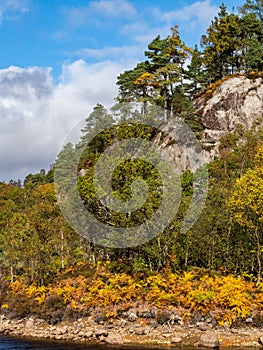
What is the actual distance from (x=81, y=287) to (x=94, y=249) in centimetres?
680

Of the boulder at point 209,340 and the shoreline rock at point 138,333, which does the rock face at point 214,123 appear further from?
the boulder at point 209,340

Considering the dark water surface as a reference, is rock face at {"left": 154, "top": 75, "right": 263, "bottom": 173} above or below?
above

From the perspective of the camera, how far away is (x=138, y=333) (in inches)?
984

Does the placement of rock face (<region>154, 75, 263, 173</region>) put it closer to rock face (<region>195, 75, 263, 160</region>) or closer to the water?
rock face (<region>195, 75, 263, 160</region>)

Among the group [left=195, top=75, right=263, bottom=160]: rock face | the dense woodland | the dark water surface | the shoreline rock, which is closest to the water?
the dark water surface

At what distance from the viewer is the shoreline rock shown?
2306 centimetres

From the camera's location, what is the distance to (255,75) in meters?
60.7

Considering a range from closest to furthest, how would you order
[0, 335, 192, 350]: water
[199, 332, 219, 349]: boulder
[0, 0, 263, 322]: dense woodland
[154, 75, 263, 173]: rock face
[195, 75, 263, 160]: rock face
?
[199, 332, 219, 349]: boulder
[0, 335, 192, 350]: water
[0, 0, 263, 322]: dense woodland
[154, 75, 263, 173]: rock face
[195, 75, 263, 160]: rock face

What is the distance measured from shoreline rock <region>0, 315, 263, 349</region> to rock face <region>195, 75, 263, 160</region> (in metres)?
32.3

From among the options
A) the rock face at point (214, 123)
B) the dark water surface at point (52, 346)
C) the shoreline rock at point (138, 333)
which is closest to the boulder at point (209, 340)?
the shoreline rock at point (138, 333)

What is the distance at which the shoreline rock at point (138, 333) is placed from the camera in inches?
908

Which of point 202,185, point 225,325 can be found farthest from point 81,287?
point 202,185

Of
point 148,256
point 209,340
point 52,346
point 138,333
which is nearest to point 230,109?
point 148,256

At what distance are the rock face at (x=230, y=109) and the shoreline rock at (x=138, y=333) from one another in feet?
106
